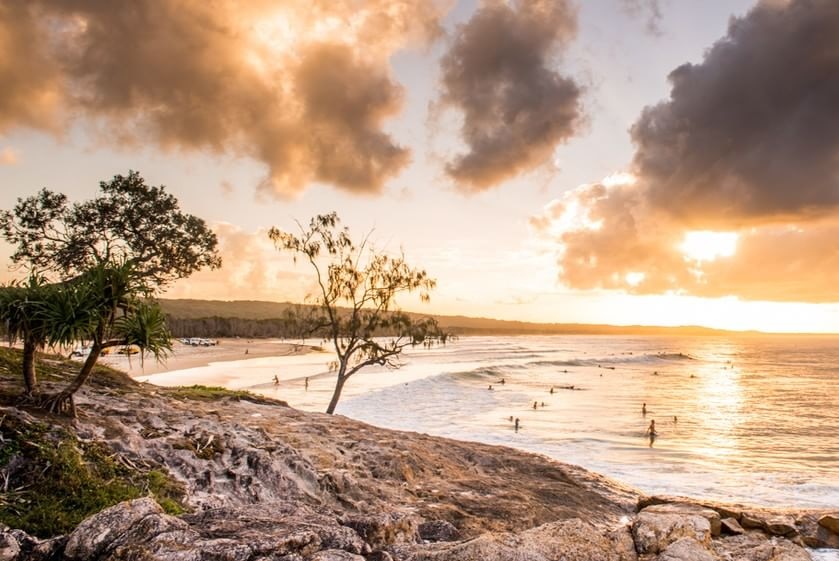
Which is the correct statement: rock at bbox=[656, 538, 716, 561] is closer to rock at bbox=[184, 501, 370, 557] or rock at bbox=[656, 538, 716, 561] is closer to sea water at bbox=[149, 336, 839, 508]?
rock at bbox=[184, 501, 370, 557]

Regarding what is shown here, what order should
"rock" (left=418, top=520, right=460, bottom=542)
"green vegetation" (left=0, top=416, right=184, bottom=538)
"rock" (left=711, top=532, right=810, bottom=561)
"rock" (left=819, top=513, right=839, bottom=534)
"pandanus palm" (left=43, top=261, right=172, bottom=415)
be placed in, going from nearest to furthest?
1. "green vegetation" (left=0, top=416, right=184, bottom=538)
2. "rock" (left=418, top=520, right=460, bottom=542)
3. "rock" (left=711, top=532, right=810, bottom=561)
4. "pandanus palm" (left=43, top=261, right=172, bottom=415)
5. "rock" (left=819, top=513, right=839, bottom=534)

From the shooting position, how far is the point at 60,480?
795 centimetres

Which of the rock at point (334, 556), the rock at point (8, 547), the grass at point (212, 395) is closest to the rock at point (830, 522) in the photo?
the rock at point (334, 556)

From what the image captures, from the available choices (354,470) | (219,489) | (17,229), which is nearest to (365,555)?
(219,489)

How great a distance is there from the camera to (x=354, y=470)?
13.5 metres

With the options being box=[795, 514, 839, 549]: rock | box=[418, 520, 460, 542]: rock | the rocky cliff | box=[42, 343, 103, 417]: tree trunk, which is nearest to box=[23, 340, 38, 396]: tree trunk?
box=[42, 343, 103, 417]: tree trunk

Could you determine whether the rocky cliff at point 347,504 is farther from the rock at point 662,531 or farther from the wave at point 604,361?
the wave at point 604,361

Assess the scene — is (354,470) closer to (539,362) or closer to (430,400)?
(430,400)

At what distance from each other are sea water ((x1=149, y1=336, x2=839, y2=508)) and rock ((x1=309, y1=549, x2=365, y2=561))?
18.6 m

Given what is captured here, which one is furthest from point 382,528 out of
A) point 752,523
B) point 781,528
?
point 781,528

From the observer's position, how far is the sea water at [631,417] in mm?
24016

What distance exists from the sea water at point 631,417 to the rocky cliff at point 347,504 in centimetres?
754

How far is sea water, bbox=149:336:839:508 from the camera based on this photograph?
24.0m

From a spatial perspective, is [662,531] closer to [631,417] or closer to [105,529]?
[105,529]
